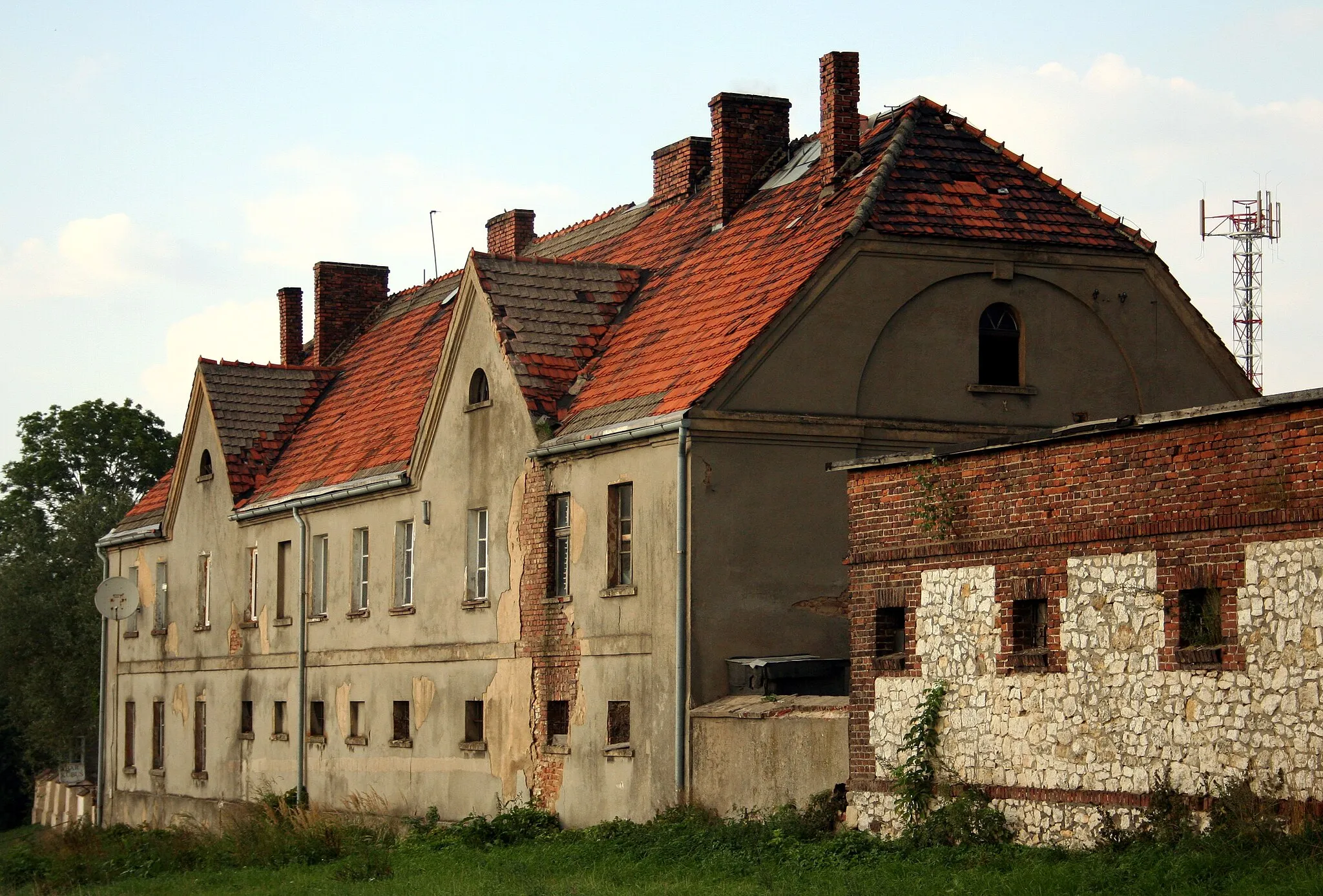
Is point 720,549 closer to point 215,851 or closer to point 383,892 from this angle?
point 383,892

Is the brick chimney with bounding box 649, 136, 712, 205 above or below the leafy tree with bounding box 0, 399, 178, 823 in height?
above

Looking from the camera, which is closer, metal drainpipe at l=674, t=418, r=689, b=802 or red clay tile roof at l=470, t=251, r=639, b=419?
metal drainpipe at l=674, t=418, r=689, b=802

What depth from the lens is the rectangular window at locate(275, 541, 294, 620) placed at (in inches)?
1324

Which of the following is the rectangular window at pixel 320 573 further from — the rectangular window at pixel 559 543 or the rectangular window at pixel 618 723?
the rectangular window at pixel 618 723

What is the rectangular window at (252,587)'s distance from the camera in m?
34.7

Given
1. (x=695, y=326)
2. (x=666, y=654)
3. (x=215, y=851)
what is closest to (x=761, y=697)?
(x=666, y=654)

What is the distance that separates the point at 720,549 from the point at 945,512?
187 inches

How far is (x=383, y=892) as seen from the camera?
64.8 feet

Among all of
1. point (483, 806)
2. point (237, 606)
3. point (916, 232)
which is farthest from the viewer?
point (237, 606)

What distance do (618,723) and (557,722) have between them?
5.58ft

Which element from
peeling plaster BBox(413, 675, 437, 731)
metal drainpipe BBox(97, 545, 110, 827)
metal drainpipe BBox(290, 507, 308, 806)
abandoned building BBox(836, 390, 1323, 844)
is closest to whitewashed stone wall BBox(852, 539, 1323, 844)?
abandoned building BBox(836, 390, 1323, 844)

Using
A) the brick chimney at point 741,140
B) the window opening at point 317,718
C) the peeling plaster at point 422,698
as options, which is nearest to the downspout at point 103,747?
the window opening at point 317,718

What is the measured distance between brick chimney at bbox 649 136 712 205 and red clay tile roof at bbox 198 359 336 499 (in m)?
9.25

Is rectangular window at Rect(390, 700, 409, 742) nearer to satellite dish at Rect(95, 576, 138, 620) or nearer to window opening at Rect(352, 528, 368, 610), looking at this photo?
window opening at Rect(352, 528, 368, 610)
